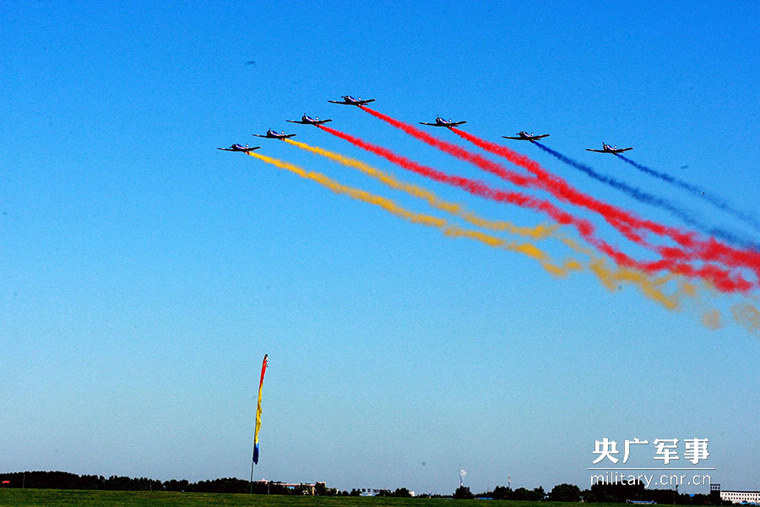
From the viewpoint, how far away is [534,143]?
6339 inches

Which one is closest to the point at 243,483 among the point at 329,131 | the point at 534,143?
the point at 329,131

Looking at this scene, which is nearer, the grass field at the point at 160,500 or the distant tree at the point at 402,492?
the grass field at the point at 160,500

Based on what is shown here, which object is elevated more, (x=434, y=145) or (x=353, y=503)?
(x=434, y=145)

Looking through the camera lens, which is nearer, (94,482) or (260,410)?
(260,410)

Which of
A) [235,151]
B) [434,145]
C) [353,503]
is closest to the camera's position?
[353,503]

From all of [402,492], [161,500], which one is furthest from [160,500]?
[402,492]

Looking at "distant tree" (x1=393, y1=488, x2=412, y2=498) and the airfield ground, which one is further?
"distant tree" (x1=393, y1=488, x2=412, y2=498)

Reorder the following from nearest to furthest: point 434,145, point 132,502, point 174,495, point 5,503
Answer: point 5,503 < point 132,502 < point 174,495 < point 434,145

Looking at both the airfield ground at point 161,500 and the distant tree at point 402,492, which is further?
the distant tree at point 402,492

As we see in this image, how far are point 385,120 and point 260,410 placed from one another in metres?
53.4

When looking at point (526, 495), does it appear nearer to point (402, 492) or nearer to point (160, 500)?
point (402, 492)

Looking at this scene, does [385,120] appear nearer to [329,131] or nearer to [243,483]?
[329,131]

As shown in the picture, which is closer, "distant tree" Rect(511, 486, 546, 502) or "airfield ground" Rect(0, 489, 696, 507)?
"airfield ground" Rect(0, 489, 696, 507)

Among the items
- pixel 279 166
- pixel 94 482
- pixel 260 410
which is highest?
pixel 279 166
